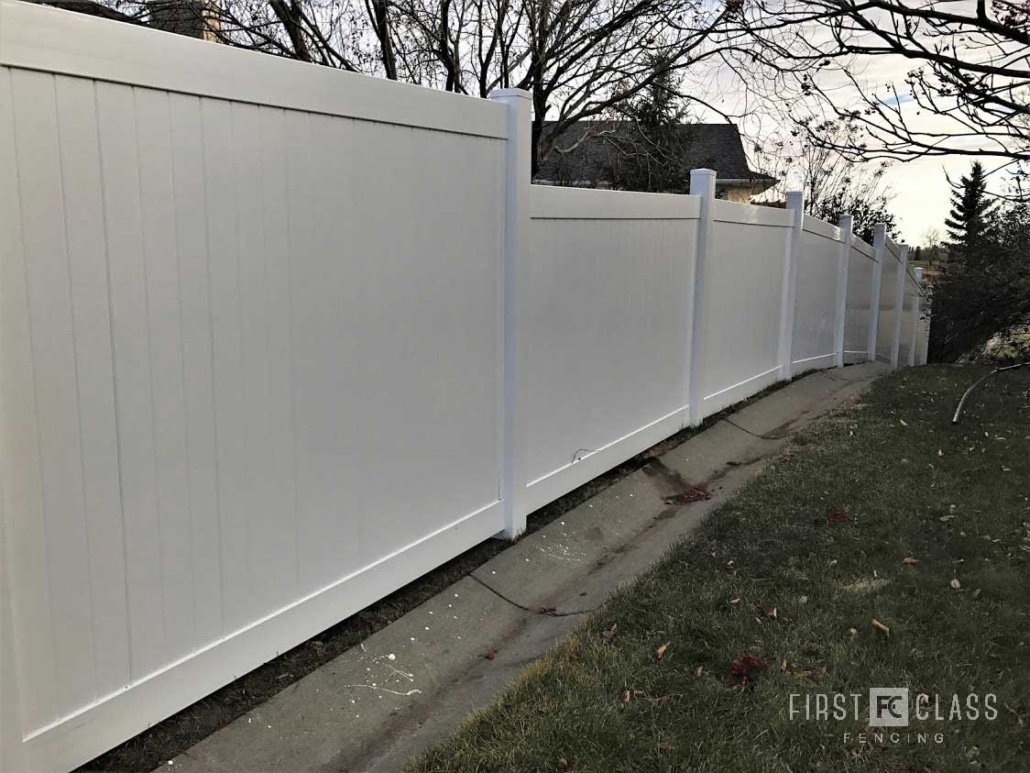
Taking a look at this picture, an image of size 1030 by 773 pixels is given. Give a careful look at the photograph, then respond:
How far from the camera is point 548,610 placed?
4090 millimetres

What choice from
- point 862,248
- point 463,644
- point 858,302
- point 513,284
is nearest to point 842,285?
point 862,248

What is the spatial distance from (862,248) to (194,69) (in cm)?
1146

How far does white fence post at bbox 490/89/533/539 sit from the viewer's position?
14.3 feet

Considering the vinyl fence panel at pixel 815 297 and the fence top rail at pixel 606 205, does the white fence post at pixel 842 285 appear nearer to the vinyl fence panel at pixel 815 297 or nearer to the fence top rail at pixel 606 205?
the vinyl fence panel at pixel 815 297

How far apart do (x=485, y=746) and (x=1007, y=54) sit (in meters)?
5.05

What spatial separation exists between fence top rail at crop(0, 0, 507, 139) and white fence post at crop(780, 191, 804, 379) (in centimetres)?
600

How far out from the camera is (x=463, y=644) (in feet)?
12.2

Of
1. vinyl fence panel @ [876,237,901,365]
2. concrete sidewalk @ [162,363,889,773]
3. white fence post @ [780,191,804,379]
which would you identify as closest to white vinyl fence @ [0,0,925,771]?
concrete sidewalk @ [162,363,889,773]

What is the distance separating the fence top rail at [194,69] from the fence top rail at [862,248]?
370 inches

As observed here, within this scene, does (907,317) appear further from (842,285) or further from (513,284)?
(513,284)

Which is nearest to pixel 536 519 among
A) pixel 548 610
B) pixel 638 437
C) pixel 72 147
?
pixel 548 610

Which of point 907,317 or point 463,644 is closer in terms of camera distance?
point 463,644

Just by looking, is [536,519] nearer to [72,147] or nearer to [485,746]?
[485,746]

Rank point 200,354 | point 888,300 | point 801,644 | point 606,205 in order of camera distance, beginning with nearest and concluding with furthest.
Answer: point 200,354, point 801,644, point 606,205, point 888,300
